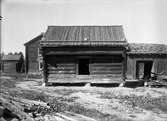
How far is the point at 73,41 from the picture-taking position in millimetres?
19734

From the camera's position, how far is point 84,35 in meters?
21.1

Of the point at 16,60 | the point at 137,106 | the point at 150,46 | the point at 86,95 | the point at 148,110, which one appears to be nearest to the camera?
the point at 148,110

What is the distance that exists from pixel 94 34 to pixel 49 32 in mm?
4061

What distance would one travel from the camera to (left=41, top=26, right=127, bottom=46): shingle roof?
19562mm

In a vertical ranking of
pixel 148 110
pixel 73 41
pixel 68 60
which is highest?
pixel 73 41

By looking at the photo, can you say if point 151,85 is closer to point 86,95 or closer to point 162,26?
point 86,95

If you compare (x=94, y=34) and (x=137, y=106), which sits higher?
(x=94, y=34)

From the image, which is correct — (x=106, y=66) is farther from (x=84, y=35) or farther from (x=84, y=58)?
(x=84, y=35)

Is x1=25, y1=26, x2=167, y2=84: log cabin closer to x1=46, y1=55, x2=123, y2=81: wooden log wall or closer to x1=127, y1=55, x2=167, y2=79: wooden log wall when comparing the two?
x1=46, y1=55, x2=123, y2=81: wooden log wall

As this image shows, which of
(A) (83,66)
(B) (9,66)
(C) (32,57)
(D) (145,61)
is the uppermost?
(C) (32,57)

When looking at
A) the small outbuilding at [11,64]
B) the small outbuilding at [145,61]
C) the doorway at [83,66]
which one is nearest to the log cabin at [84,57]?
the doorway at [83,66]

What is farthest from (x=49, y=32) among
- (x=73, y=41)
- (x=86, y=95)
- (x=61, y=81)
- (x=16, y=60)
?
(x=16, y=60)

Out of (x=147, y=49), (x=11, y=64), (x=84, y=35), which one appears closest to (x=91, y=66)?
(x=84, y=35)

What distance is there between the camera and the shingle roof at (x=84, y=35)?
64.2ft
